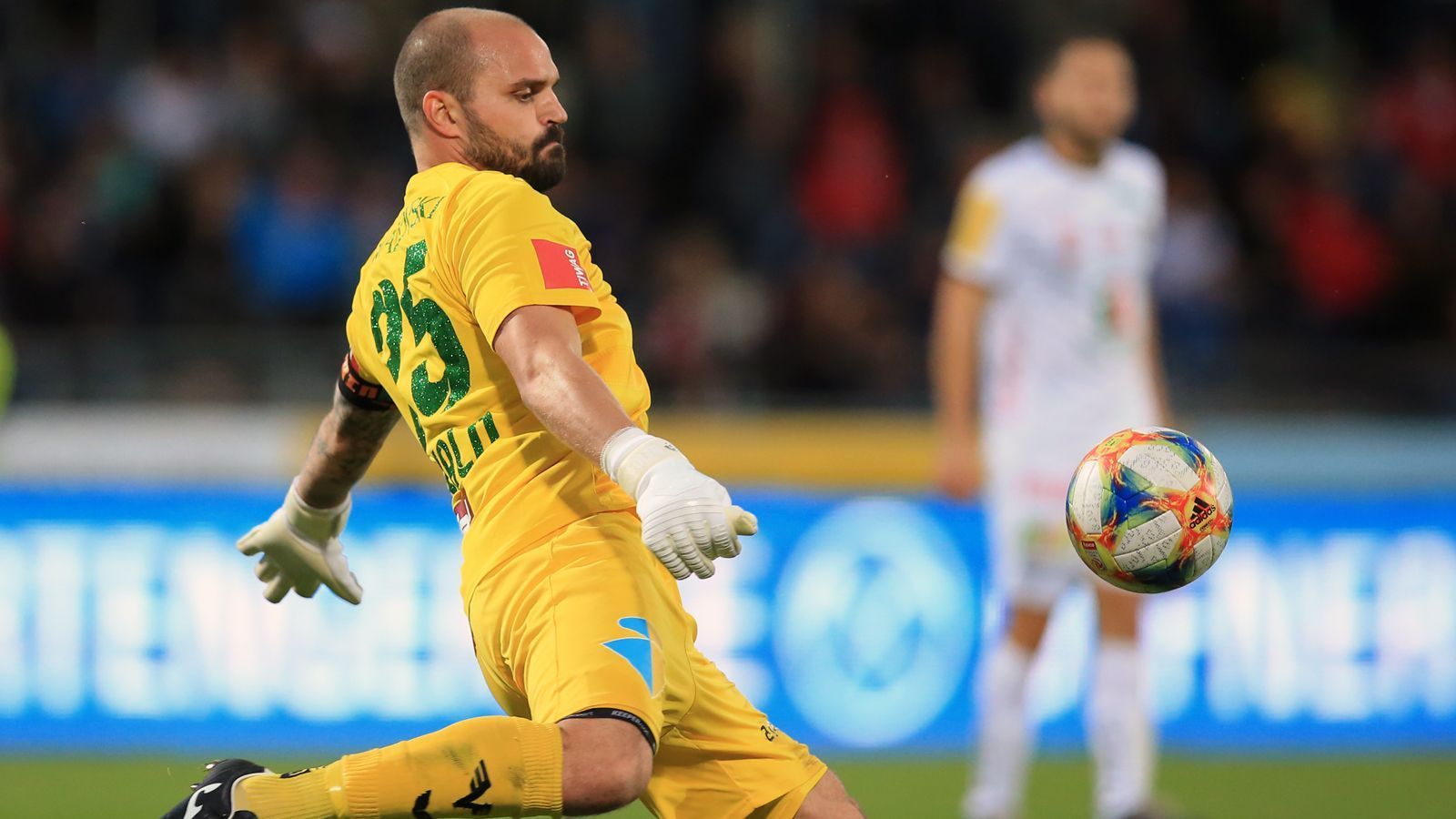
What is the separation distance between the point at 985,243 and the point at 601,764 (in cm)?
357

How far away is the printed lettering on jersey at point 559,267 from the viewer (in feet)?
11.2

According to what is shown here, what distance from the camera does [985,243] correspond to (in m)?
6.43

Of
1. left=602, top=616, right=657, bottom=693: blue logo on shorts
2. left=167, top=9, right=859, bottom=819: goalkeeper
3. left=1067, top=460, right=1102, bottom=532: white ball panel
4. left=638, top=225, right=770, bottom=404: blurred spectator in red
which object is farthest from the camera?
left=638, top=225, right=770, bottom=404: blurred spectator in red

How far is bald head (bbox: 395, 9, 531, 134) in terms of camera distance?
3.72m

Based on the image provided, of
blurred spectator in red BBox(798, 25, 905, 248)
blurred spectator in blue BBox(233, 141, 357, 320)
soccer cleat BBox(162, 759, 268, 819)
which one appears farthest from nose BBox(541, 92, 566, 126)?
blurred spectator in red BBox(798, 25, 905, 248)

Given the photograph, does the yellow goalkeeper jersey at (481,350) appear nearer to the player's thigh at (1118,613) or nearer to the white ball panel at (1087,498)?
the white ball panel at (1087,498)

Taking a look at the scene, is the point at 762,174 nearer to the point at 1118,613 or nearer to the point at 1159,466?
the point at 1118,613

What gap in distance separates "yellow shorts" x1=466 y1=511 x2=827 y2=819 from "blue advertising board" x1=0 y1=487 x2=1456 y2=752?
193 inches

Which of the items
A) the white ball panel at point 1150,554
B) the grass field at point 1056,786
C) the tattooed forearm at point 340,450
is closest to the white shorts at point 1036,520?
the grass field at point 1056,786

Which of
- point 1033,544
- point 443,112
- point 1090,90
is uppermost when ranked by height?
point 1090,90

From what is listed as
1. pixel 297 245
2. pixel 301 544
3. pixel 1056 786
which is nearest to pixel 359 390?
A: pixel 301 544

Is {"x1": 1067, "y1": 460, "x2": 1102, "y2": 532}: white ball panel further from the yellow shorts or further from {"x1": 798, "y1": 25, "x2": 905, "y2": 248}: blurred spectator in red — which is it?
{"x1": 798, "y1": 25, "x2": 905, "y2": 248}: blurred spectator in red

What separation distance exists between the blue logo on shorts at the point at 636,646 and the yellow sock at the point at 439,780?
235 mm

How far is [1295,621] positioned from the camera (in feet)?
29.4
